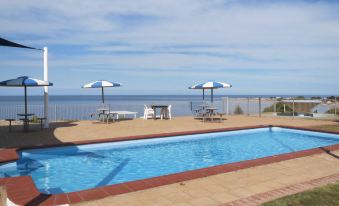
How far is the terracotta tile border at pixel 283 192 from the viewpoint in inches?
165

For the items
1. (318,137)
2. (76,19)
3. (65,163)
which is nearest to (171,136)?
(65,163)

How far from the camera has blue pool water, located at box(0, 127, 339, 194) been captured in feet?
22.8

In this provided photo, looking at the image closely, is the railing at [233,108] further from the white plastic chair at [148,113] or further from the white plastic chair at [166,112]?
the white plastic chair at [148,113]

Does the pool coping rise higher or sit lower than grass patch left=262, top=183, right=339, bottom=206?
higher

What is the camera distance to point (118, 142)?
9969 millimetres

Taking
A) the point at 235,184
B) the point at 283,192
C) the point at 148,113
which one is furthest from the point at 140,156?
the point at 148,113

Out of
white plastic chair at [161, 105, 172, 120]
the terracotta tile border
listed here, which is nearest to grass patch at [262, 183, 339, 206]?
the terracotta tile border

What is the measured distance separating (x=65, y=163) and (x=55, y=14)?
9051 millimetres

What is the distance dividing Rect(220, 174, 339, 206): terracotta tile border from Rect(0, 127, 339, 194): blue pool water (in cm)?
324

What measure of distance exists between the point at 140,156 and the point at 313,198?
5647 millimetres

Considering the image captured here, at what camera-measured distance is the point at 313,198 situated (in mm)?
4219

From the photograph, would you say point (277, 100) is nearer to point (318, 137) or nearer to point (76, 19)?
point (318, 137)

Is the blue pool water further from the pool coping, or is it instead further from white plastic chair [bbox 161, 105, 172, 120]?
white plastic chair [bbox 161, 105, 172, 120]

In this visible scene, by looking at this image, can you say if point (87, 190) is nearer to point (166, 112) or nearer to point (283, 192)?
point (283, 192)
